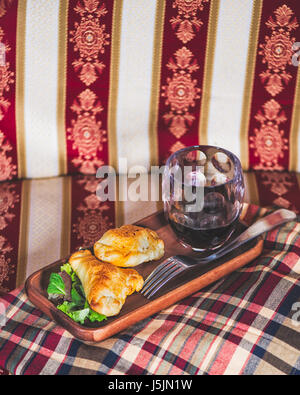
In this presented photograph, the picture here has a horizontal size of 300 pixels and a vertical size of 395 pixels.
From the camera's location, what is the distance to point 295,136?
1.05 m

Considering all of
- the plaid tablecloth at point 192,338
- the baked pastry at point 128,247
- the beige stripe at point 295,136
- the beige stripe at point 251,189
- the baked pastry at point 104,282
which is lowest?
the plaid tablecloth at point 192,338

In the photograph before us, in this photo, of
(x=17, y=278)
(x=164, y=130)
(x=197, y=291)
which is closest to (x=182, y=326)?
(x=197, y=291)

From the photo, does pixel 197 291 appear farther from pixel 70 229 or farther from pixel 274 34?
pixel 274 34

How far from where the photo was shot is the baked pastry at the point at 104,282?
0.65m

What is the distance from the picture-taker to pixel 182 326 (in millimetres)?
690

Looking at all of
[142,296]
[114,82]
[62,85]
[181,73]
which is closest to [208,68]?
[181,73]

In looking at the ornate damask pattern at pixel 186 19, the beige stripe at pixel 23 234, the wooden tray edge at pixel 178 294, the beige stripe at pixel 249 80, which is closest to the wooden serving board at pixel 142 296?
the wooden tray edge at pixel 178 294

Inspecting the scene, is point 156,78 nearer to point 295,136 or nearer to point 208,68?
point 208,68

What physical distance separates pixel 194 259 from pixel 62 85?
0.49 meters

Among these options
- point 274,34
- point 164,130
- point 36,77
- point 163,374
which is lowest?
point 163,374

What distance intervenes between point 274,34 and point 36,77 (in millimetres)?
494

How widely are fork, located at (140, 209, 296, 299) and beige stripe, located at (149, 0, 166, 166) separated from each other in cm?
35

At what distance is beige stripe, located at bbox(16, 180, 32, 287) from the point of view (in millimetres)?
867

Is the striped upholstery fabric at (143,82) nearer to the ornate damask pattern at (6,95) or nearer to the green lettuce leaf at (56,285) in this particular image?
the ornate damask pattern at (6,95)
